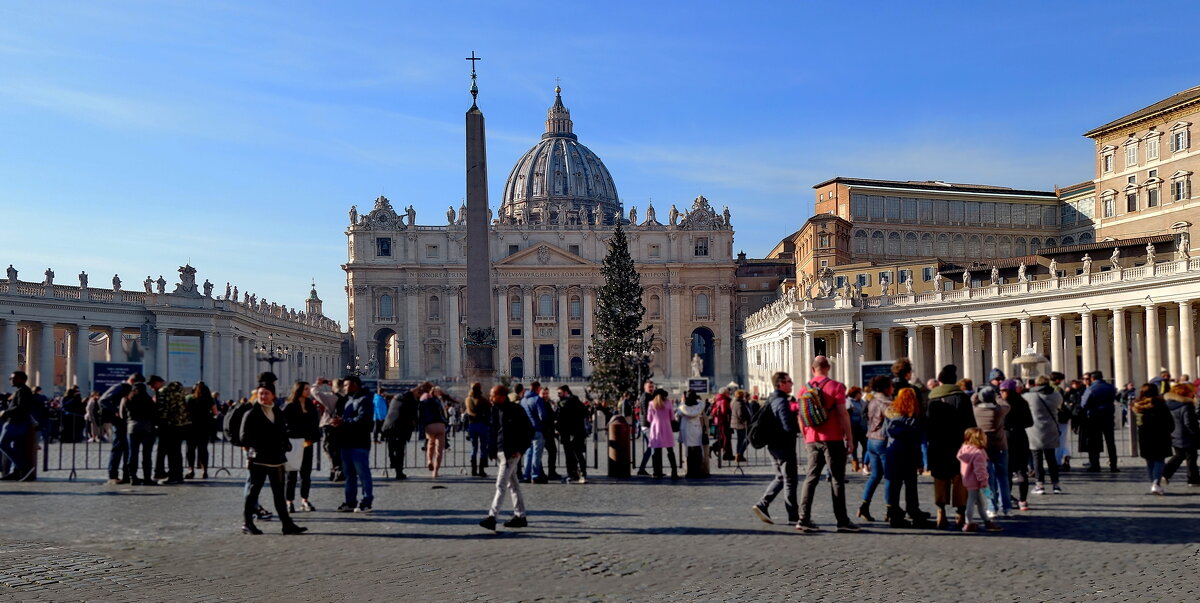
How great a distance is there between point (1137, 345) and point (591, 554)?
39154mm

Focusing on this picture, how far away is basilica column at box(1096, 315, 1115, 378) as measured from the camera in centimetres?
4803

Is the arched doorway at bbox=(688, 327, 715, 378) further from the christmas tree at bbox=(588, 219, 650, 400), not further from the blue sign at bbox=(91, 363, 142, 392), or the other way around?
the blue sign at bbox=(91, 363, 142, 392)

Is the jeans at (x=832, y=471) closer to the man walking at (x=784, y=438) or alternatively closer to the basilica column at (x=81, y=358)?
the man walking at (x=784, y=438)

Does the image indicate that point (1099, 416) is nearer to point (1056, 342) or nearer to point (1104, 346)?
point (1056, 342)

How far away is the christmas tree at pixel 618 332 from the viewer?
164 ft

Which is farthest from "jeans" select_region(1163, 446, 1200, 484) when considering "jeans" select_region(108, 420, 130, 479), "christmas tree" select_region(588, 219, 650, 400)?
"christmas tree" select_region(588, 219, 650, 400)

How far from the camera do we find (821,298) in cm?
5766

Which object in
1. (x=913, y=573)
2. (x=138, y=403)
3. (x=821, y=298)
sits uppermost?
(x=821, y=298)

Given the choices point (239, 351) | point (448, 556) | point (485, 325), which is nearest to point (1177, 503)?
point (448, 556)

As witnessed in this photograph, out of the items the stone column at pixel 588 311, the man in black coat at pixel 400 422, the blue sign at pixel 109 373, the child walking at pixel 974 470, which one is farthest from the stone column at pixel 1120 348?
the stone column at pixel 588 311

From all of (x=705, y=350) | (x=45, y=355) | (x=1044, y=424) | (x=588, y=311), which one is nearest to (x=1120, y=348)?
(x=1044, y=424)

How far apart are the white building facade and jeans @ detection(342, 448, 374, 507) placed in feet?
120

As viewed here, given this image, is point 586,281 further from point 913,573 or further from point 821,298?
point 913,573

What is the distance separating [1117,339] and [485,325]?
26.3m
